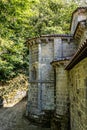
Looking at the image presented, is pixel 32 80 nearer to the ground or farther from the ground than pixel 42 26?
nearer to the ground

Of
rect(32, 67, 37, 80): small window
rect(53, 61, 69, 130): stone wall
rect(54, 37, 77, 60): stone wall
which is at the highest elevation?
rect(54, 37, 77, 60): stone wall

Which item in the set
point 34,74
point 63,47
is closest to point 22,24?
point 63,47

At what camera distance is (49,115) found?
15.1 metres

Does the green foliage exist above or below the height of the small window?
above

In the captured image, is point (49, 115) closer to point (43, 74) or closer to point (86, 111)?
point (43, 74)

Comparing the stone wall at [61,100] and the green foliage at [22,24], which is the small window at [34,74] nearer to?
the green foliage at [22,24]

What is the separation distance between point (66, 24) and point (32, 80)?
44.5ft

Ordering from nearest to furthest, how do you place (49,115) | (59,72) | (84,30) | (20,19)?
(20,19)
(84,30)
(59,72)
(49,115)

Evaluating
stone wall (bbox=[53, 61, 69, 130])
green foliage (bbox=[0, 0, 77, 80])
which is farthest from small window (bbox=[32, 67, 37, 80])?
stone wall (bbox=[53, 61, 69, 130])

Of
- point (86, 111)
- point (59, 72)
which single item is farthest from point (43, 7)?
point (86, 111)

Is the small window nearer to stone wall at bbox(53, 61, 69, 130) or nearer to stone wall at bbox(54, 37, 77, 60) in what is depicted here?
stone wall at bbox(54, 37, 77, 60)

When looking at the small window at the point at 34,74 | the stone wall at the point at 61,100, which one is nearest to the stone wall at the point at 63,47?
the stone wall at the point at 61,100

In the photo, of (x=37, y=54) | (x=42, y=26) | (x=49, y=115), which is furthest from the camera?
(x=42, y=26)

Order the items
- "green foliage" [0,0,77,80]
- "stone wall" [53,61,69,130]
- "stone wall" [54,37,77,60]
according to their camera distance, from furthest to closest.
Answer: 1. "stone wall" [54,37,77,60]
2. "stone wall" [53,61,69,130]
3. "green foliage" [0,0,77,80]
